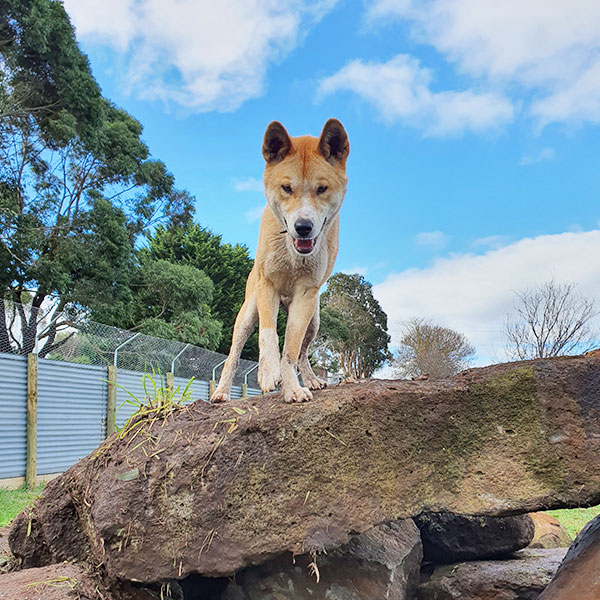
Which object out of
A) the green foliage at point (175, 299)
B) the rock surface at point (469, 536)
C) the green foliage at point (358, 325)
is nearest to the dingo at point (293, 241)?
the rock surface at point (469, 536)

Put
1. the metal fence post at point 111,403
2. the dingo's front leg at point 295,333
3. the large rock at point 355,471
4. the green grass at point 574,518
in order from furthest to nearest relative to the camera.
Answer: the metal fence post at point 111,403, the green grass at point 574,518, the dingo's front leg at point 295,333, the large rock at point 355,471

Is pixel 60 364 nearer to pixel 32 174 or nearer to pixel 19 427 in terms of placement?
pixel 19 427

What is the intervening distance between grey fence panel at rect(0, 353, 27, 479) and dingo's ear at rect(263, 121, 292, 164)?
376 inches

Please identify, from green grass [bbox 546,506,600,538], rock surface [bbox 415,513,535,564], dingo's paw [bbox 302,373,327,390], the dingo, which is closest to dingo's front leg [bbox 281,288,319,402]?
the dingo

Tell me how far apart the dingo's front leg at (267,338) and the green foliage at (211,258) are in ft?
76.9

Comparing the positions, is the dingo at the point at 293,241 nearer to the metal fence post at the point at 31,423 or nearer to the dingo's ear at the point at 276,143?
the dingo's ear at the point at 276,143

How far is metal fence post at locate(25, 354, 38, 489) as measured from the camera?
448 inches

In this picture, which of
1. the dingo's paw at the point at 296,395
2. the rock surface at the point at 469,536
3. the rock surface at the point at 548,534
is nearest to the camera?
the dingo's paw at the point at 296,395

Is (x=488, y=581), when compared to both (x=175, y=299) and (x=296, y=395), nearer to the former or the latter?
(x=296, y=395)

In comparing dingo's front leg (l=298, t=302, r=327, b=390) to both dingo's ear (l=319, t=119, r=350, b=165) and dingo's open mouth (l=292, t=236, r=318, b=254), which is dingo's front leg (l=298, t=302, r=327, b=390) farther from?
dingo's ear (l=319, t=119, r=350, b=165)

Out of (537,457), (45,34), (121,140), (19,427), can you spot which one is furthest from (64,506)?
(121,140)

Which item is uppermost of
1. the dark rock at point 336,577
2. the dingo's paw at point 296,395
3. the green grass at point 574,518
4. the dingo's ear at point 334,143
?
the dingo's ear at point 334,143

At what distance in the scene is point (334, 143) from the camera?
3.85 metres

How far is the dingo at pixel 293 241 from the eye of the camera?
144 inches
